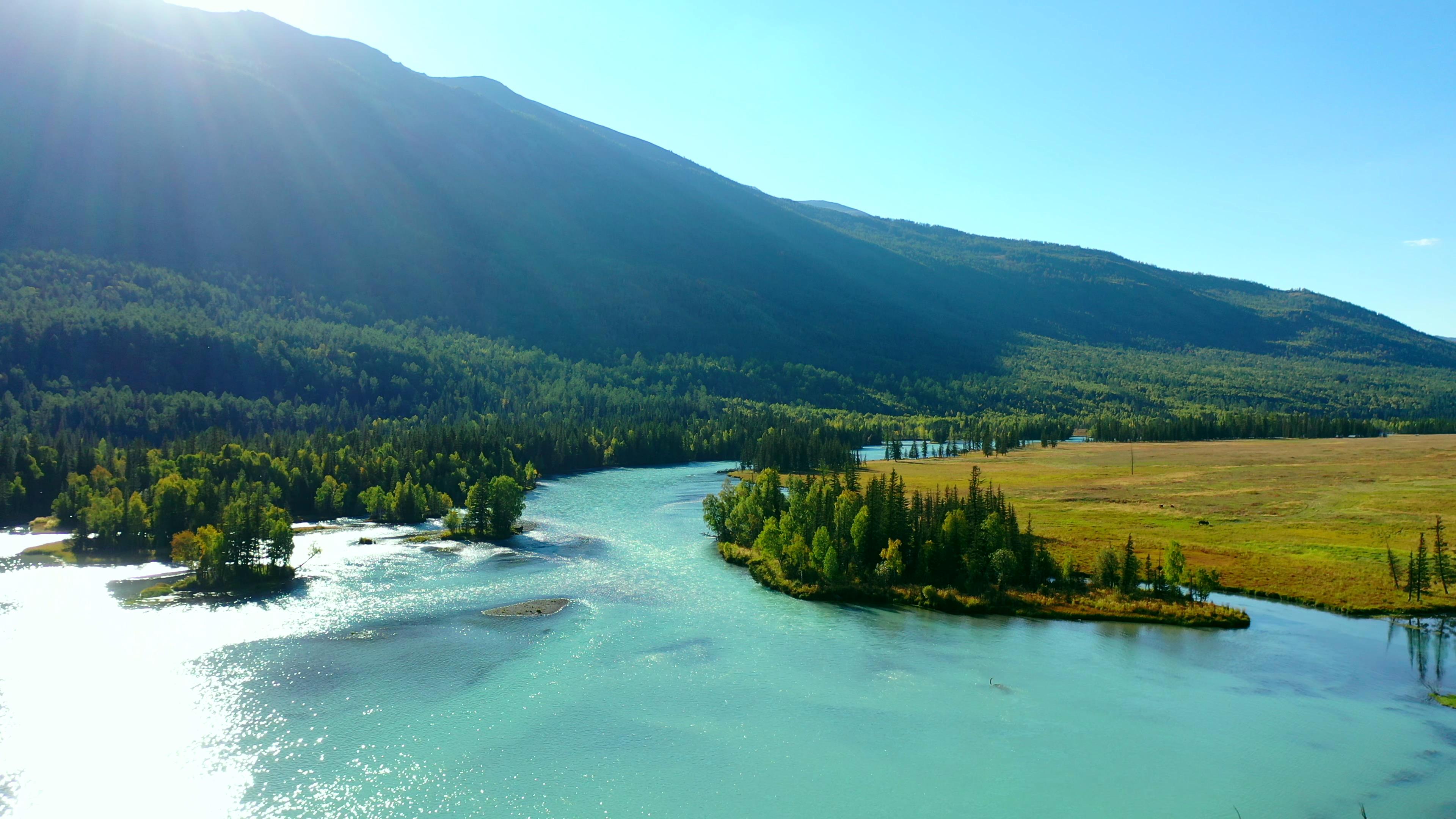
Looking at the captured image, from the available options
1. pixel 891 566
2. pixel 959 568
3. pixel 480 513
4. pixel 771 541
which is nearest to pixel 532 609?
pixel 771 541

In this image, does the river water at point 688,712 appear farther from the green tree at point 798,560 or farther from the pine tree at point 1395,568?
the pine tree at point 1395,568

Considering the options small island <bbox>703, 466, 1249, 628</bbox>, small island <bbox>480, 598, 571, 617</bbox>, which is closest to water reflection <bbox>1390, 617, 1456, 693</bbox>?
small island <bbox>703, 466, 1249, 628</bbox>

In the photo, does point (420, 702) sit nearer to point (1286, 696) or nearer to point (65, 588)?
point (65, 588)

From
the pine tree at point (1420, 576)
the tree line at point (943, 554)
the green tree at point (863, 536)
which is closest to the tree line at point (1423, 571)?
the pine tree at point (1420, 576)

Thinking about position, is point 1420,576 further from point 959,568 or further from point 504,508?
point 504,508

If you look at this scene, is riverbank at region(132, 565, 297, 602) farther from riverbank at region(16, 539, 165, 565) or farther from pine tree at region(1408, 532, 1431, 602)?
pine tree at region(1408, 532, 1431, 602)
